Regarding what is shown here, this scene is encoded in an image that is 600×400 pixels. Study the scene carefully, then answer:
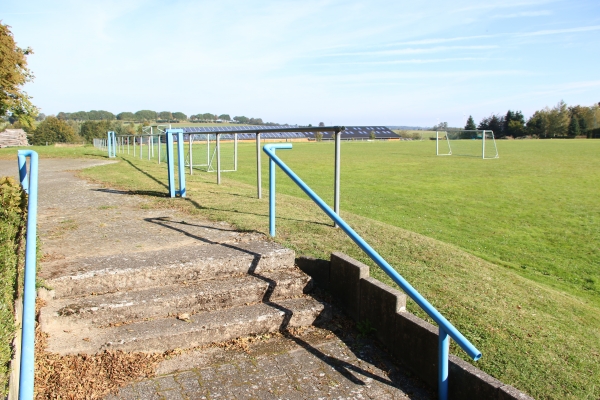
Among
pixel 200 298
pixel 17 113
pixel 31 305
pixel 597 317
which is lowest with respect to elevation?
pixel 597 317

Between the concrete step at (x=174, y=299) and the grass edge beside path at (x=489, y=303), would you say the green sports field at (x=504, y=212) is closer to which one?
the grass edge beside path at (x=489, y=303)

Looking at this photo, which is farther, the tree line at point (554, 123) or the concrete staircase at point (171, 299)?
the tree line at point (554, 123)

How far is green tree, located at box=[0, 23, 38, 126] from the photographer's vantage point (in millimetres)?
21828

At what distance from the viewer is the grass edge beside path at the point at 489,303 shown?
2.85m

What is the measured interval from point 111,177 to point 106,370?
30.8 feet

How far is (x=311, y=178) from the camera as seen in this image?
15.6 metres

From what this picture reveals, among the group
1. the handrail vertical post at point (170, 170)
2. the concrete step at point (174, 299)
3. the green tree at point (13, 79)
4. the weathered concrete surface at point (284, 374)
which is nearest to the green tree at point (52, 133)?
the green tree at point (13, 79)

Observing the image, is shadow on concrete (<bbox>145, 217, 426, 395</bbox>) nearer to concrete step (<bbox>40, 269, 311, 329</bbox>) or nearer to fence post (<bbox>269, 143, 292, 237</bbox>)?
concrete step (<bbox>40, 269, 311, 329</bbox>)

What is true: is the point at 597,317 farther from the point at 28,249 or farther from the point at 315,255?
the point at 28,249

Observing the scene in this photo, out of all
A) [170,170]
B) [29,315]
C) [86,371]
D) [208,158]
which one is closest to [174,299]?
[86,371]

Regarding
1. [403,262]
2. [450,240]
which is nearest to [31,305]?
[403,262]

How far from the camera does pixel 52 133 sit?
82.3m

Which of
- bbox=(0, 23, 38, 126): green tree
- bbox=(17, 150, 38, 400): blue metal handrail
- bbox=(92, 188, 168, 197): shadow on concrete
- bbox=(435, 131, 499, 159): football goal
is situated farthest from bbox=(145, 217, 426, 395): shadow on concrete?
bbox=(435, 131, 499, 159): football goal

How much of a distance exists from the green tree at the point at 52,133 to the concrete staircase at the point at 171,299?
87684 mm
